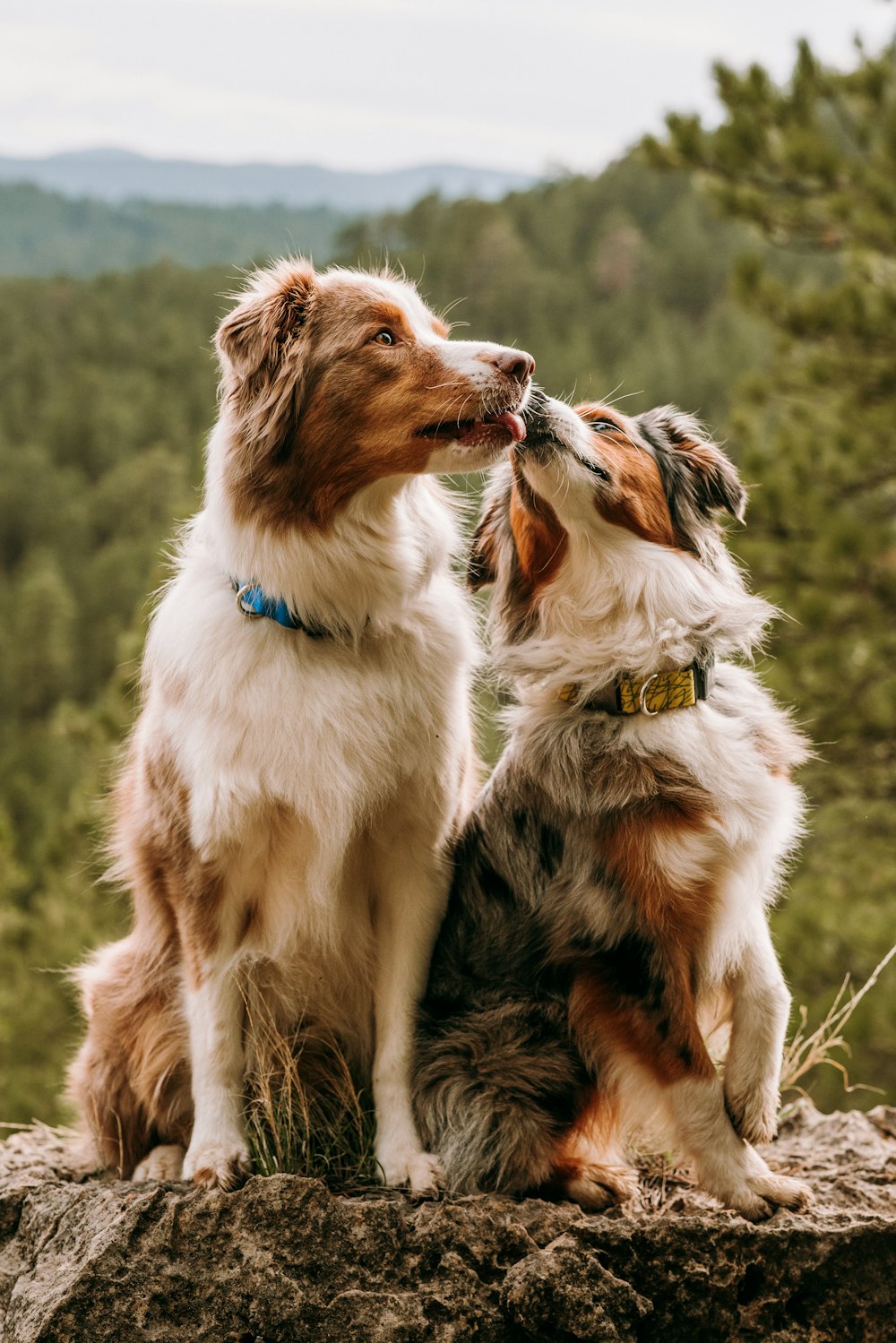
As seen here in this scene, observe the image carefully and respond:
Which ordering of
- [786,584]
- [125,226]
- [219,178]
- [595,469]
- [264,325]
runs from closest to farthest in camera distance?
[264,325], [595,469], [786,584], [125,226], [219,178]

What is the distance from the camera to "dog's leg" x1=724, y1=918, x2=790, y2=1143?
3373mm

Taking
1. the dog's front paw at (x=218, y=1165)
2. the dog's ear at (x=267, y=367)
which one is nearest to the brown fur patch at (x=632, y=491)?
the dog's ear at (x=267, y=367)

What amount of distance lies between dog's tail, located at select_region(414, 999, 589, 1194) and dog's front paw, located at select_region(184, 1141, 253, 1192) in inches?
18.7

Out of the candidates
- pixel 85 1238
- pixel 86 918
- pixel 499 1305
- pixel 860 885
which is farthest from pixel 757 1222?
pixel 86 918

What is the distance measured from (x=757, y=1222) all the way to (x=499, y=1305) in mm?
696

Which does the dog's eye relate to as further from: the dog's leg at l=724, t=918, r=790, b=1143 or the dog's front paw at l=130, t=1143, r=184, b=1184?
the dog's front paw at l=130, t=1143, r=184, b=1184

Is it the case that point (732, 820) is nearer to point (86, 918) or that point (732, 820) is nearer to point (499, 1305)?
point (499, 1305)

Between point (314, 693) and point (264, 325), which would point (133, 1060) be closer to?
point (314, 693)

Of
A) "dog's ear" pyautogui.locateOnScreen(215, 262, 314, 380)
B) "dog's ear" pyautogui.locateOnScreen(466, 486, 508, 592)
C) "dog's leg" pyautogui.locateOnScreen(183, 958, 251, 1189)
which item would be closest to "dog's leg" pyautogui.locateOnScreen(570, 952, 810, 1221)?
"dog's leg" pyautogui.locateOnScreen(183, 958, 251, 1189)

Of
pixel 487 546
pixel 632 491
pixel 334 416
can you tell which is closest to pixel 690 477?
pixel 632 491

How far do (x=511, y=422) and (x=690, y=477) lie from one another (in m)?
0.69

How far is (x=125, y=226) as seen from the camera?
106812 millimetres

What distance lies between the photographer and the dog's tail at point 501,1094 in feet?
10.9

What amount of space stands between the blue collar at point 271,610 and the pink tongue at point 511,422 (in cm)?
68
